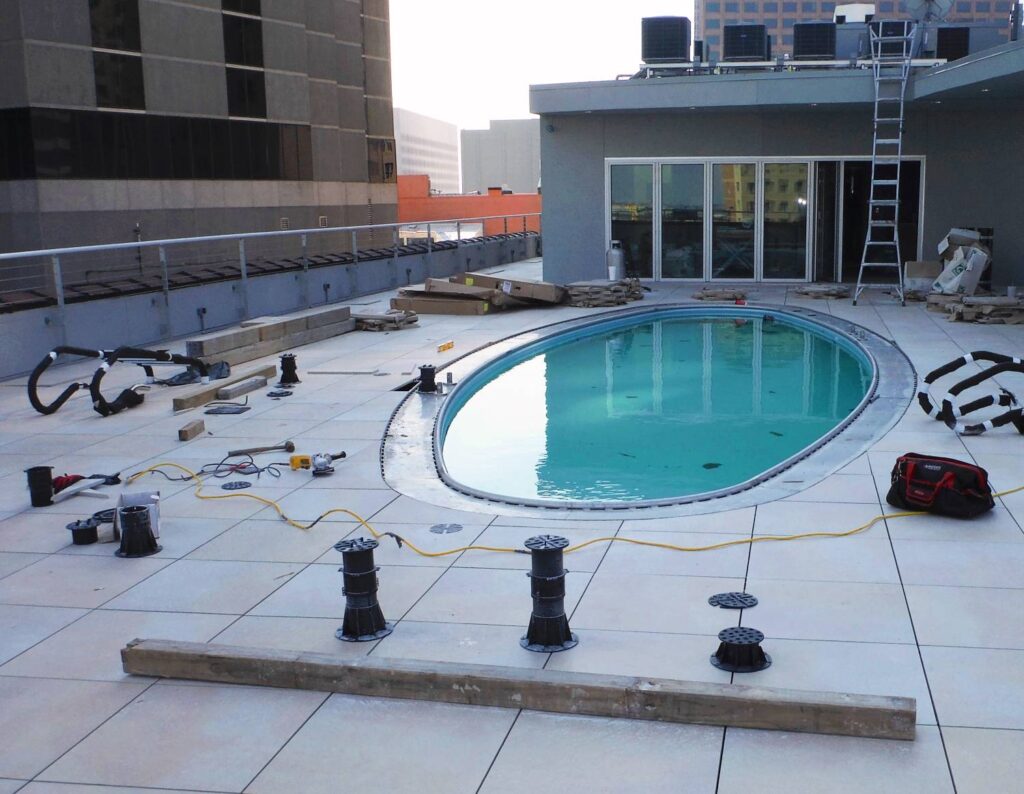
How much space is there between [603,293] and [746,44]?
660 cm

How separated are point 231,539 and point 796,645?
11.0 feet

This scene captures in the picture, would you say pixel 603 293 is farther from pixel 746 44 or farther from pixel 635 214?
pixel 746 44

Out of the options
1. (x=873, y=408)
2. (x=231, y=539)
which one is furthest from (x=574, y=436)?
(x=231, y=539)

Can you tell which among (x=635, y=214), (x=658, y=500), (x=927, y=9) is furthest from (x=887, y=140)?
A: (x=658, y=500)

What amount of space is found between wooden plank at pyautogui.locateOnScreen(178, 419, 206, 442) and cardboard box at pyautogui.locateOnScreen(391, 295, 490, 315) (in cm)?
809

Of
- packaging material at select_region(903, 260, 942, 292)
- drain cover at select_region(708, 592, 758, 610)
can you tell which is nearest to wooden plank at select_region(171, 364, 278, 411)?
drain cover at select_region(708, 592, 758, 610)

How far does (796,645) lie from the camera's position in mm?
4410

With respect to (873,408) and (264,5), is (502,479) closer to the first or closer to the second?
(873,408)

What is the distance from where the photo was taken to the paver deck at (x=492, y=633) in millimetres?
3561

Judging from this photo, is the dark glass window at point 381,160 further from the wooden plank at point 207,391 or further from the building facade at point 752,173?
the wooden plank at point 207,391

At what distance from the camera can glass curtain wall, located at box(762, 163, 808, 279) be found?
18.6m

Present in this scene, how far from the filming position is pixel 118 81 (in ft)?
89.6

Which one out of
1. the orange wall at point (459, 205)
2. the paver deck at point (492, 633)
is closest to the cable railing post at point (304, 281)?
the paver deck at point (492, 633)

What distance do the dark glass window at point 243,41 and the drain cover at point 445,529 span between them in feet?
92.8
